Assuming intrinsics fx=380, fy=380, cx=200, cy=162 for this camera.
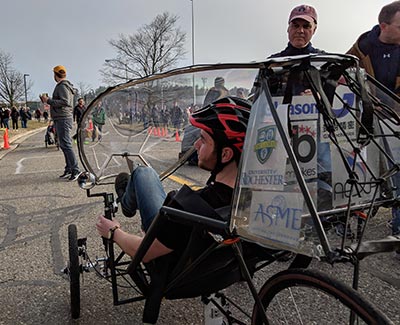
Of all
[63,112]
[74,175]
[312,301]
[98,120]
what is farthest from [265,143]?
[63,112]

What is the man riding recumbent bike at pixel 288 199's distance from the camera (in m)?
1.38

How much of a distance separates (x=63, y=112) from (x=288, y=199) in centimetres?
664

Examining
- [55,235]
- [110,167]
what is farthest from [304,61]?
[55,235]

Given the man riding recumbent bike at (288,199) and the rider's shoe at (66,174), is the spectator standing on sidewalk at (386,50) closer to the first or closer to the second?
the man riding recumbent bike at (288,199)

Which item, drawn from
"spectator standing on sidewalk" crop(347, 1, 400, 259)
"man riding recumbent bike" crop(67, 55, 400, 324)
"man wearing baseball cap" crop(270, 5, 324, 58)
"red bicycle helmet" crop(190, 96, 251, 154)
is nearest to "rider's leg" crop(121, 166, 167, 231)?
"man riding recumbent bike" crop(67, 55, 400, 324)

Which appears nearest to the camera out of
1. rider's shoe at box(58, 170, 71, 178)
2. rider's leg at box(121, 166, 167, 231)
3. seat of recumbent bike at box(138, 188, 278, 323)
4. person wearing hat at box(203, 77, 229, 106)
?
seat of recumbent bike at box(138, 188, 278, 323)

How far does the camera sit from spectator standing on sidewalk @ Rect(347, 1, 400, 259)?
11.0 ft

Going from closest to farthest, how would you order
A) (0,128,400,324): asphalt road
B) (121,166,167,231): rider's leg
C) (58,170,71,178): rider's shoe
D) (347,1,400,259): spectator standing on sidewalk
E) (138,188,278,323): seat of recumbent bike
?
1. (138,188,278,323): seat of recumbent bike
2. (121,166,167,231): rider's leg
3. (0,128,400,324): asphalt road
4. (347,1,400,259): spectator standing on sidewalk
5. (58,170,71,178): rider's shoe

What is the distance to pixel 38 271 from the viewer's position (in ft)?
10.5

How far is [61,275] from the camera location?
3.13m

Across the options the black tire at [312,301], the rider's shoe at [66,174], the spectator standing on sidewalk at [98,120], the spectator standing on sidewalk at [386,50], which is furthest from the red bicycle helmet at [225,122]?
the rider's shoe at [66,174]

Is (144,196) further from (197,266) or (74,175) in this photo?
(74,175)

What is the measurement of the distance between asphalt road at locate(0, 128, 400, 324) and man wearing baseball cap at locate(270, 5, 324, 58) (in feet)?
4.98

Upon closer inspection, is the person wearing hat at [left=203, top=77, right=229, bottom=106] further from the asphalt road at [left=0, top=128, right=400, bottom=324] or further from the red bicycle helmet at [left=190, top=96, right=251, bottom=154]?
the asphalt road at [left=0, top=128, right=400, bottom=324]
